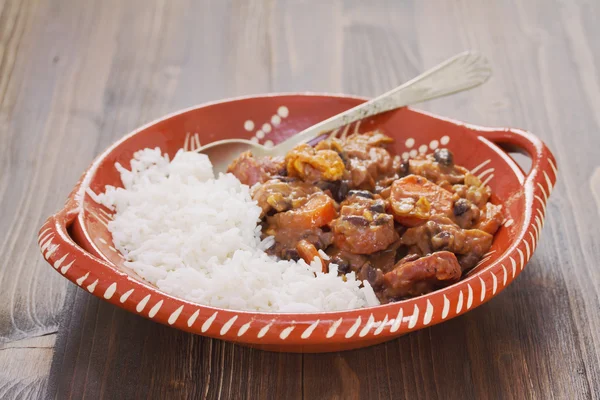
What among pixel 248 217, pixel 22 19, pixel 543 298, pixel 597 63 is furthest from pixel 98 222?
pixel 597 63

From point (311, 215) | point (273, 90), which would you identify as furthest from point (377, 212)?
point (273, 90)

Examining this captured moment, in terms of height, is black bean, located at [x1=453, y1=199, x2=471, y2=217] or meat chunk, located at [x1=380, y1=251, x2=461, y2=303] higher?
black bean, located at [x1=453, y1=199, x2=471, y2=217]

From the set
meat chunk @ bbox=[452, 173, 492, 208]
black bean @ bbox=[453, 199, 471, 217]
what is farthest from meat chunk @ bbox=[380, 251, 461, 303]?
meat chunk @ bbox=[452, 173, 492, 208]

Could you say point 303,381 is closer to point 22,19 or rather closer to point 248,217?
point 248,217

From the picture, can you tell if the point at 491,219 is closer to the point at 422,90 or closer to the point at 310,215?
the point at 310,215

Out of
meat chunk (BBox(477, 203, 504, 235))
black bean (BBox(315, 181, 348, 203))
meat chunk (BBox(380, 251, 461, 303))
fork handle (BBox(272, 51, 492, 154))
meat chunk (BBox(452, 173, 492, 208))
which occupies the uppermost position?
fork handle (BBox(272, 51, 492, 154))

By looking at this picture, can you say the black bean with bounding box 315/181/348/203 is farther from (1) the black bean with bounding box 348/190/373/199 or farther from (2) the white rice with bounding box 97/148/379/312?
(2) the white rice with bounding box 97/148/379/312

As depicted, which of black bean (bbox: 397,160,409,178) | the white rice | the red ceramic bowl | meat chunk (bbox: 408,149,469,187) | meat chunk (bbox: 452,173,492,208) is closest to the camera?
the red ceramic bowl

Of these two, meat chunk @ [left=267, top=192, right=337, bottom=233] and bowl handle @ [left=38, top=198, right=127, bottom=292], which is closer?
bowl handle @ [left=38, top=198, right=127, bottom=292]
